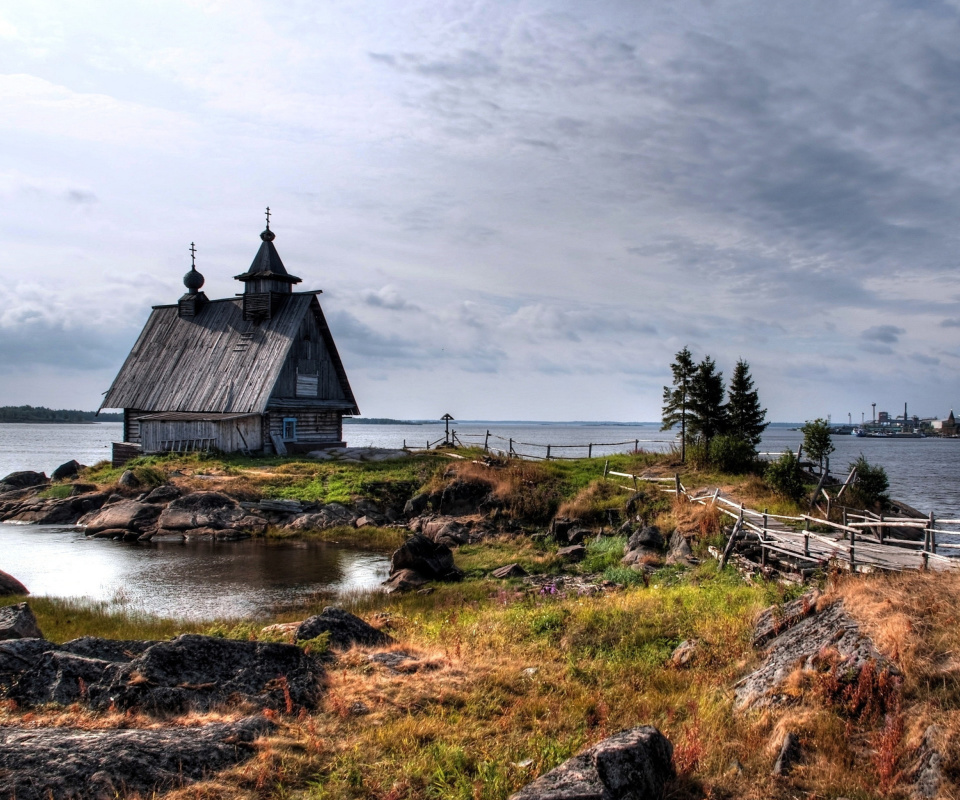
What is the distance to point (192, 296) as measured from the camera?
45875mm

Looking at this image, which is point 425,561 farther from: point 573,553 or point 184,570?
point 184,570

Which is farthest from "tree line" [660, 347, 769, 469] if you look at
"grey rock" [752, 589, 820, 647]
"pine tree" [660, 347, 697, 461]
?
"grey rock" [752, 589, 820, 647]

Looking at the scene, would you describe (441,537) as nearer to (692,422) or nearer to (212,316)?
(692,422)

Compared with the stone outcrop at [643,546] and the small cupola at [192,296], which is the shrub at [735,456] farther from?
the small cupola at [192,296]

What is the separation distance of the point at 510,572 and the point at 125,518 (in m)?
17.1

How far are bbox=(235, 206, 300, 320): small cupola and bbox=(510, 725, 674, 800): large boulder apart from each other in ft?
129

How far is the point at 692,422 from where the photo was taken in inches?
1523

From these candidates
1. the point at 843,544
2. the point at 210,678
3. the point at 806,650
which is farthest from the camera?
the point at 843,544

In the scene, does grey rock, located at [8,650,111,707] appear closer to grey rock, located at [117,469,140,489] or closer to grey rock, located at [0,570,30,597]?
A: grey rock, located at [0,570,30,597]

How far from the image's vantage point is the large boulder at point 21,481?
36506 millimetres

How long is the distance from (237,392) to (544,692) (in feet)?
111

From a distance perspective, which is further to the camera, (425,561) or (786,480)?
(786,480)

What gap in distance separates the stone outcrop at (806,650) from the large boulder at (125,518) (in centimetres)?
2461

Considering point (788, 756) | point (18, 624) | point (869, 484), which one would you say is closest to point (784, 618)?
point (788, 756)
